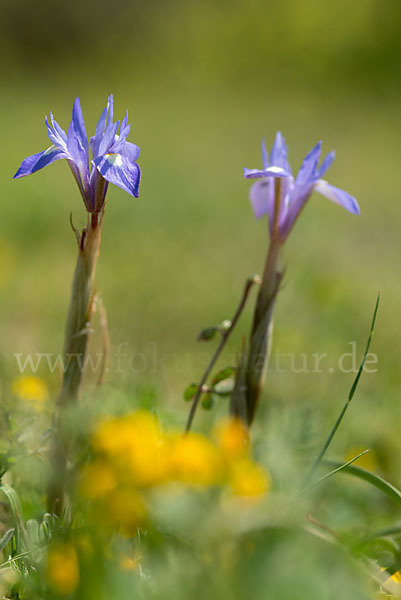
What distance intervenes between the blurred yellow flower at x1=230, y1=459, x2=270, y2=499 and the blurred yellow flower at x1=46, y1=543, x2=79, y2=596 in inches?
7.6

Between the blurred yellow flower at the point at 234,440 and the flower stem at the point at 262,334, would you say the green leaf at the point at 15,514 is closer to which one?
the blurred yellow flower at the point at 234,440

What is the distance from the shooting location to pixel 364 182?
597 cm

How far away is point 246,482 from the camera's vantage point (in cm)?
79

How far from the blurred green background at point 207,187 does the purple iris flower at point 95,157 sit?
0.59 ft

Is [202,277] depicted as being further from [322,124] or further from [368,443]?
[322,124]

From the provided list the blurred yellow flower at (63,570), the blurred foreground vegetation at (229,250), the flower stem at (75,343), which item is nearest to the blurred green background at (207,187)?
the blurred foreground vegetation at (229,250)

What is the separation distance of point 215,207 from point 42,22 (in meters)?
9.07

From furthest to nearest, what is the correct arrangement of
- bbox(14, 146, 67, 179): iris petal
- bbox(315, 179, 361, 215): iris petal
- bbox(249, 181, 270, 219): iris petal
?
bbox(249, 181, 270, 219): iris petal < bbox(315, 179, 361, 215): iris petal < bbox(14, 146, 67, 179): iris petal

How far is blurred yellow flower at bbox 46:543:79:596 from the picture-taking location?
2.30 feet

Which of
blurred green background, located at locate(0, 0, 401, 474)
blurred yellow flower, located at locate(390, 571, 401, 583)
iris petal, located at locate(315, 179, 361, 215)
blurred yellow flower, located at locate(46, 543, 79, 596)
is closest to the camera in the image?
blurred yellow flower, located at locate(46, 543, 79, 596)

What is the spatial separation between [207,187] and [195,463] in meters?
4.41

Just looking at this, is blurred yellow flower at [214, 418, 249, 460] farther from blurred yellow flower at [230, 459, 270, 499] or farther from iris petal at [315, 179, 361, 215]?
iris petal at [315, 179, 361, 215]

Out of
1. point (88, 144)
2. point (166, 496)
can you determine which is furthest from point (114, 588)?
point (88, 144)

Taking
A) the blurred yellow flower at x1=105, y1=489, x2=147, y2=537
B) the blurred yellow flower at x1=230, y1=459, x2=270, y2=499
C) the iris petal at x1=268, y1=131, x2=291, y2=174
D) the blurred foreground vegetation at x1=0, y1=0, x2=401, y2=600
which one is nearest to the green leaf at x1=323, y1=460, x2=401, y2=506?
the blurred foreground vegetation at x1=0, y1=0, x2=401, y2=600
